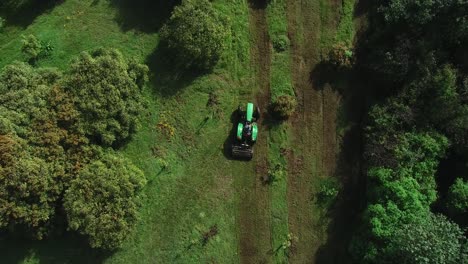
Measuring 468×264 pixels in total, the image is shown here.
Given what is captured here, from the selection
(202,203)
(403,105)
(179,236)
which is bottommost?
(179,236)

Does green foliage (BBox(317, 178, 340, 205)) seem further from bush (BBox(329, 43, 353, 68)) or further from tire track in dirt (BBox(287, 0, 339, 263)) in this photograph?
bush (BBox(329, 43, 353, 68))

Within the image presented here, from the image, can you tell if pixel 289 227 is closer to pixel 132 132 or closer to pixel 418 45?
pixel 132 132

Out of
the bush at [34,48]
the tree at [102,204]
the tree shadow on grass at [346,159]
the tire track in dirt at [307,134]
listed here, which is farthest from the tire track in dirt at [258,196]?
the bush at [34,48]

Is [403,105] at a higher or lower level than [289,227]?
higher

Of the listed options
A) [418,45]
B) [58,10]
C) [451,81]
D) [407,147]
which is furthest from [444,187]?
[58,10]

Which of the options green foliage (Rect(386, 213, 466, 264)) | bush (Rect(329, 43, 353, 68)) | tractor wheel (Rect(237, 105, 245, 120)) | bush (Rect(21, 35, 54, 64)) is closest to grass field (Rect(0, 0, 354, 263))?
bush (Rect(21, 35, 54, 64))

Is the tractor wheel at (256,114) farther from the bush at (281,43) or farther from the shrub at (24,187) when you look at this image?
the shrub at (24,187)
